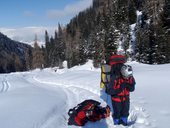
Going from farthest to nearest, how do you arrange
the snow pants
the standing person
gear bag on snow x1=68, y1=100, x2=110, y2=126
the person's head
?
gear bag on snow x1=68, y1=100, x2=110, y2=126
the snow pants
the standing person
the person's head

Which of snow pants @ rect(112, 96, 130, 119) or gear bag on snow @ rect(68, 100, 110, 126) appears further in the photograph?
gear bag on snow @ rect(68, 100, 110, 126)

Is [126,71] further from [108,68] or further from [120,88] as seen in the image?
[108,68]

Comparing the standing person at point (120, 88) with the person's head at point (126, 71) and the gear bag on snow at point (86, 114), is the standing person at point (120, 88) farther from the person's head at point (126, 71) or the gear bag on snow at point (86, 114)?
the gear bag on snow at point (86, 114)

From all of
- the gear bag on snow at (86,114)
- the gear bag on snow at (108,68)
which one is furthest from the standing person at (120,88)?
the gear bag on snow at (86,114)

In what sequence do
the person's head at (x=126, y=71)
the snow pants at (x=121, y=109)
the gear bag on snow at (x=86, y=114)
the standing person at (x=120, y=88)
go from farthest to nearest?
the gear bag on snow at (x=86, y=114) → the snow pants at (x=121, y=109) → the standing person at (x=120, y=88) → the person's head at (x=126, y=71)

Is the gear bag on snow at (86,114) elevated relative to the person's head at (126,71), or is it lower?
lower

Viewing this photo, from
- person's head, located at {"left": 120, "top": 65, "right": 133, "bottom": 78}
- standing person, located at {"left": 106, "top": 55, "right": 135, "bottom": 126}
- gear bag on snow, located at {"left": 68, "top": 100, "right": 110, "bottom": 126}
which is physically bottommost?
gear bag on snow, located at {"left": 68, "top": 100, "right": 110, "bottom": 126}

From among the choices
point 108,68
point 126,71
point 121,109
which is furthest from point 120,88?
point 108,68

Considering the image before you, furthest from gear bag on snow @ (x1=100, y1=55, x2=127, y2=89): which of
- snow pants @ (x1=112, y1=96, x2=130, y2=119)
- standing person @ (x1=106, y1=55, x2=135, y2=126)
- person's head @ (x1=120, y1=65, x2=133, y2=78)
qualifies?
snow pants @ (x1=112, y1=96, x2=130, y2=119)

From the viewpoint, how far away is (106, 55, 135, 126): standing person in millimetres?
9211

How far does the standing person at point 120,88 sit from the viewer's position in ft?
30.2

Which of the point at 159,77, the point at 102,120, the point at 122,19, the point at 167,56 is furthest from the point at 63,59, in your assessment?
the point at 102,120

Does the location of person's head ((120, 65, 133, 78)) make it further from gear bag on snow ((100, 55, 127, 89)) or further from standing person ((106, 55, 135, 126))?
gear bag on snow ((100, 55, 127, 89))

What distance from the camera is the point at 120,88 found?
30.3 ft
